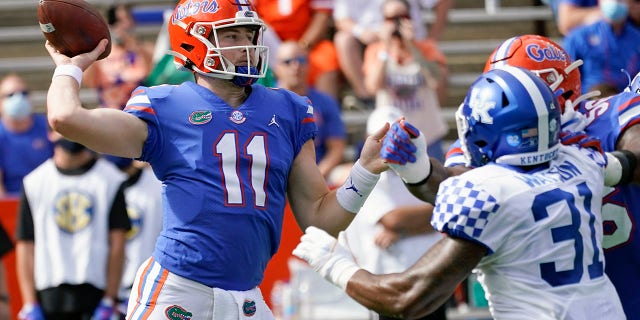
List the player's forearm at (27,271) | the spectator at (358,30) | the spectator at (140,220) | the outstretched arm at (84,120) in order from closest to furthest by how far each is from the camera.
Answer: the outstretched arm at (84,120)
the player's forearm at (27,271)
the spectator at (140,220)
the spectator at (358,30)

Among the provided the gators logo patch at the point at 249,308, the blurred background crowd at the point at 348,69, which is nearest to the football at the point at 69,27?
the gators logo patch at the point at 249,308

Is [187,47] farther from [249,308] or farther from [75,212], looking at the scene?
[75,212]

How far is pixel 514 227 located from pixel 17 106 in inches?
237

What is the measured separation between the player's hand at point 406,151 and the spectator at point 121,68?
5.30 meters

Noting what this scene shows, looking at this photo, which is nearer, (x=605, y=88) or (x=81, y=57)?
(x=81, y=57)

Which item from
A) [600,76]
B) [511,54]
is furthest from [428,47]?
[511,54]

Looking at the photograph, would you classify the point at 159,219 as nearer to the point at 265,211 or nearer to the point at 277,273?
the point at 277,273

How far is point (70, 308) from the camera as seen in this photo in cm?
716

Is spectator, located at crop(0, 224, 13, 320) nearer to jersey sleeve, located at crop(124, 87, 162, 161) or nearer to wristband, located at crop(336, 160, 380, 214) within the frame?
jersey sleeve, located at crop(124, 87, 162, 161)

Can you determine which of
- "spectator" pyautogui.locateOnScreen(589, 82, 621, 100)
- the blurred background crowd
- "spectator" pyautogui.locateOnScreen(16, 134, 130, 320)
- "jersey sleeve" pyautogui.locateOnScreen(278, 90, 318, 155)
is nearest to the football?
"jersey sleeve" pyautogui.locateOnScreen(278, 90, 318, 155)

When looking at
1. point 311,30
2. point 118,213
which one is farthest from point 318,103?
point 118,213

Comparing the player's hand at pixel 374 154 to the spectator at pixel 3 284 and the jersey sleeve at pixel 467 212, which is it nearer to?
the jersey sleeve at pixel 467 212

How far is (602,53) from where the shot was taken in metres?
7.68

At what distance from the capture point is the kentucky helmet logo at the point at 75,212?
720cm
